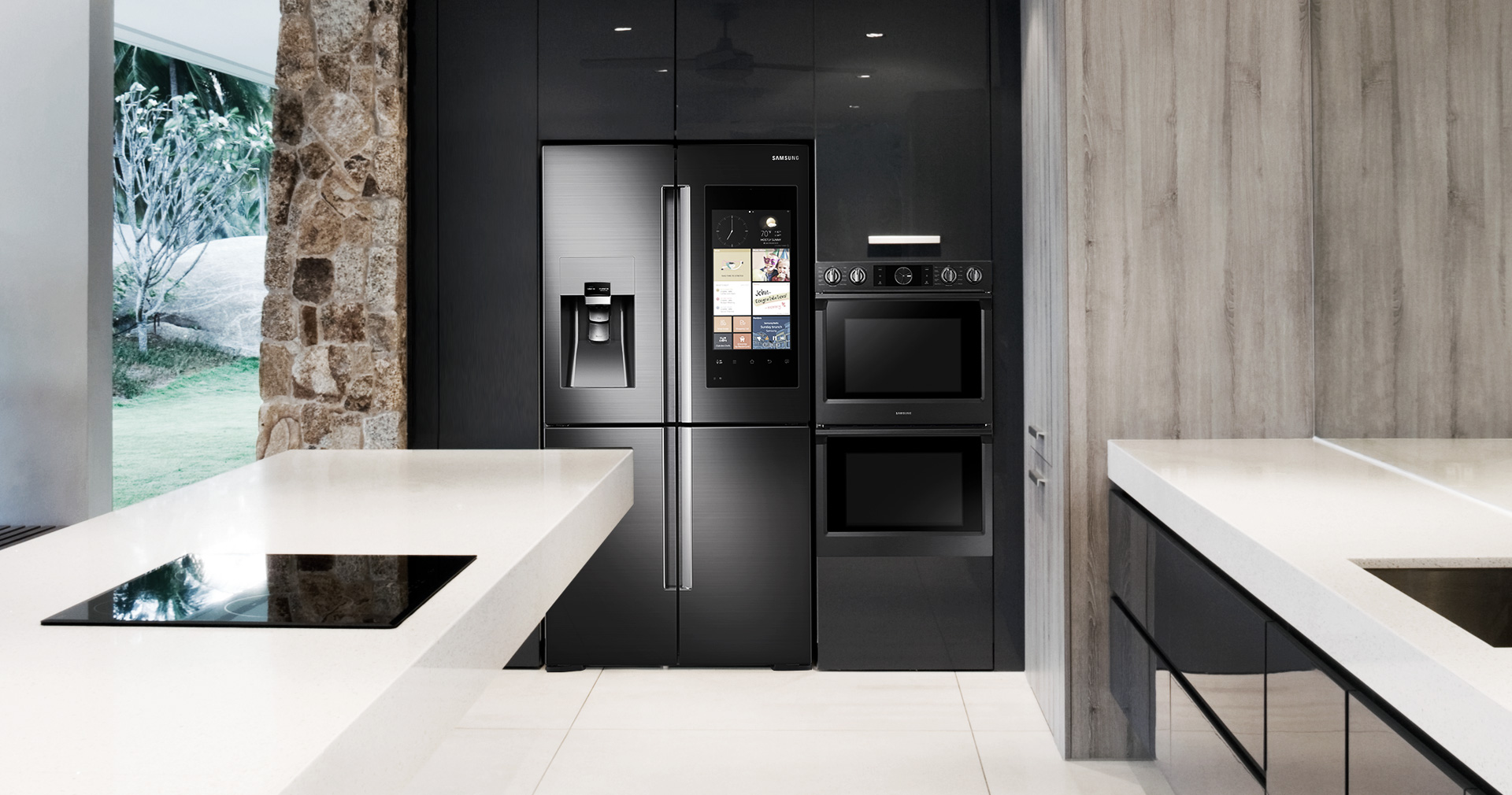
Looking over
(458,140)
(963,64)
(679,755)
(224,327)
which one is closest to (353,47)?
(458,140)

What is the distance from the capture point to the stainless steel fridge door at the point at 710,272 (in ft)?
11.1

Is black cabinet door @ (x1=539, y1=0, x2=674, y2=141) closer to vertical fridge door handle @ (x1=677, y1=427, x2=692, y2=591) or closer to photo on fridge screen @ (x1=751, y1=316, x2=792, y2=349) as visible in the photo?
photo on fridge screen @ (x1=751, y1=316, x2=792, y2=349)

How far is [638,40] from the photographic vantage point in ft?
11.1

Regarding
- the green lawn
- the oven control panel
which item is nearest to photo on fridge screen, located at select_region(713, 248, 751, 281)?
the oven control panel

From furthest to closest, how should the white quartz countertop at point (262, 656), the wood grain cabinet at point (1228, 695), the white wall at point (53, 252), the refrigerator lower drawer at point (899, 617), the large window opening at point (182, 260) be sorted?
the large window opening at point (182, 260) → the refrigerator lower drawer at point (899, 617) → the white wall at point (53, 252) → the wood grain cabinet at point (1228, 695) → the white quartz countertop at point (262, 656)

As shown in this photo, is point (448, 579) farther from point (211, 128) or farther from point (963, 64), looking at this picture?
point (211, 128)

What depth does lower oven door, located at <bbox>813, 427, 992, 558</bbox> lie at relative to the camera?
11.0 feet

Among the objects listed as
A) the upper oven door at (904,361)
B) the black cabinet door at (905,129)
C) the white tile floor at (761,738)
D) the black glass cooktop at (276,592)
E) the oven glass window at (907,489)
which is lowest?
the white tile floor at (761,738)

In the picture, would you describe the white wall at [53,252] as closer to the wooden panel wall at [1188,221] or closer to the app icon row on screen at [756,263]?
the app icon row on screen at [756,263]

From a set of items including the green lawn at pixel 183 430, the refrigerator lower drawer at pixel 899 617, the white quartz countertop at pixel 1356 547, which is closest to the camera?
the white quartz countertop at pixel 1356 547

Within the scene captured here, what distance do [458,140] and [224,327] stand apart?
3.17m

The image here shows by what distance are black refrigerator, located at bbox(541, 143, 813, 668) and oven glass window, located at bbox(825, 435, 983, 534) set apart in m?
0.13

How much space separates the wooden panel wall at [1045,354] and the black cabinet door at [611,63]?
1.18 m

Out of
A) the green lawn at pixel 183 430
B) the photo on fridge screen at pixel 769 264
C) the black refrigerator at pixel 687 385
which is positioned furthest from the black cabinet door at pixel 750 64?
the green lawn at pixel 183 430
